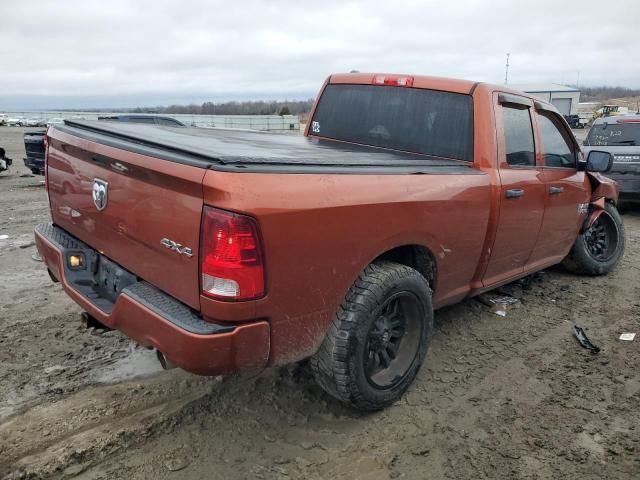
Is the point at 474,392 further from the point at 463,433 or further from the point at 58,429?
the point at 58,429

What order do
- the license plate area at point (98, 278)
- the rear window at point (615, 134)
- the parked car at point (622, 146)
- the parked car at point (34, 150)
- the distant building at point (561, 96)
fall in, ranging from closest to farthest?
the license plate area at point (98, 278) < the parked car at point (622, 146) < the rear window at point (615, 134) < the parked car at point (34, 150) < the distant building at point (561, 96)

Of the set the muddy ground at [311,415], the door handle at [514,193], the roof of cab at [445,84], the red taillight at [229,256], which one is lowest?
the muddy ground at [311,415]

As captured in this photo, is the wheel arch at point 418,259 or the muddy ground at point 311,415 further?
the wheel arch at point 418,259

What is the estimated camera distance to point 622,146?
907 cm

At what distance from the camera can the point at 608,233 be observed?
19.4ft

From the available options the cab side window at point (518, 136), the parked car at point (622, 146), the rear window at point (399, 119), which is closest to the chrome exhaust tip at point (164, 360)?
the rear window at point (399, 119)

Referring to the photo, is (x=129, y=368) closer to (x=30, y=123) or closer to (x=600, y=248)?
(x=600, y=248)

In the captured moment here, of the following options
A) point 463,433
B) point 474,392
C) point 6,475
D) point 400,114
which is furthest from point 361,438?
point 400,114

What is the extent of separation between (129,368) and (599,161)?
429cm

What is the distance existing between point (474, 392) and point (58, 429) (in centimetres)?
247

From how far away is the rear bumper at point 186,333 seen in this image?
222cm

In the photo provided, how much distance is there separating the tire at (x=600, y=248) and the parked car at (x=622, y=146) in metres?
2.66

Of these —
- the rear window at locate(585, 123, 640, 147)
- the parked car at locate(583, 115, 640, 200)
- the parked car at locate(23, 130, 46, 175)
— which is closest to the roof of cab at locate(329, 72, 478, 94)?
the parked car at locate(583, 115, 640, 200)

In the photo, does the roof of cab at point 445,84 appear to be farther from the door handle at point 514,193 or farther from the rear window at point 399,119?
the door handle at point 514,193
